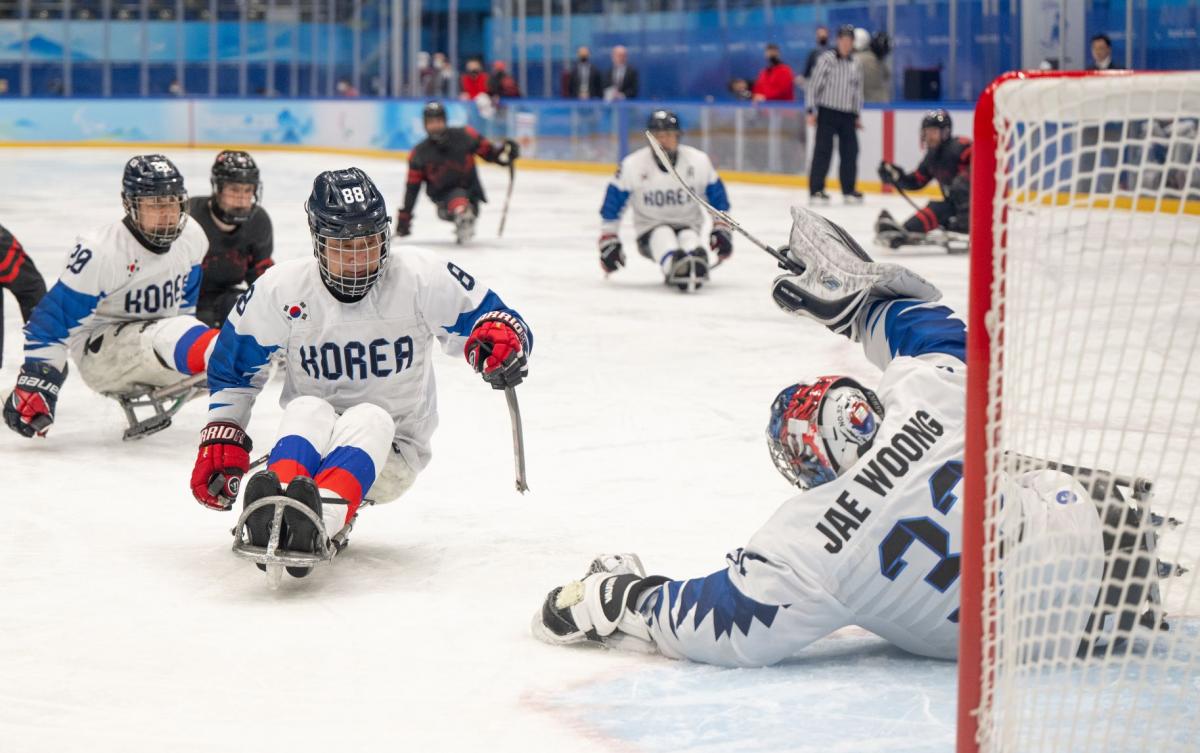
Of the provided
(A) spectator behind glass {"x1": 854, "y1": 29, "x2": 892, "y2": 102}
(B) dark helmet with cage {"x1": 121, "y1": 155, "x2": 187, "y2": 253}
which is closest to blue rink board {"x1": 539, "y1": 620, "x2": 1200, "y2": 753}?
(B) dark helmet with cage {"x1": 121, "y1": 155, "x2": 187, "y2": 253}

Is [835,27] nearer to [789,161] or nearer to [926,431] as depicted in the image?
[789,161]

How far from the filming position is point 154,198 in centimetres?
494

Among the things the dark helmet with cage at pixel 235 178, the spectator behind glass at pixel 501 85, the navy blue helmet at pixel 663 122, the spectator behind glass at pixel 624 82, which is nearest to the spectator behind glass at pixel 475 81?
the spectator behind glass at pixel 501 85

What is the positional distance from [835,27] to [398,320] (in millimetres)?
14599

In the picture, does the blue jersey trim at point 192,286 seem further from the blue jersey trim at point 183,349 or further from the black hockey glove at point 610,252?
the black hockey glove at point 610,252

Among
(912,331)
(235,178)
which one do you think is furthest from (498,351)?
(235,178)

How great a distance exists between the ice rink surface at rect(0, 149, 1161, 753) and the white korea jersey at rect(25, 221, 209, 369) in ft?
1.22

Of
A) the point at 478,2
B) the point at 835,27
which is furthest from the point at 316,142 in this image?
the point at 835,27

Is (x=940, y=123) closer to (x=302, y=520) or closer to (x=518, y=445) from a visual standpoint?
(x=518, y=445)

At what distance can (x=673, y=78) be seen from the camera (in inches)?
806

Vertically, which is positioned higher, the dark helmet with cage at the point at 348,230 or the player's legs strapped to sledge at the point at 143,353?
the dark helmet with cage at the point at 348,230

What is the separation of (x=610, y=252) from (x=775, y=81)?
26.3ft

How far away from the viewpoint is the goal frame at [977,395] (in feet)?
6.93

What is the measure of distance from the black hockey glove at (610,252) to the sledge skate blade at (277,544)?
5883 mm
